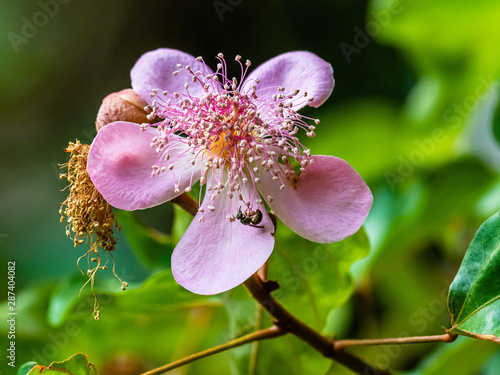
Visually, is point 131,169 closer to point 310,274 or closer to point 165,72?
point 165,72

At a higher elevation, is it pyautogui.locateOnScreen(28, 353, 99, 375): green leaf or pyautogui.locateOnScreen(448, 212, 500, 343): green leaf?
pyautogui.locateOnScreen(28, 353, 99, 375): green leaf

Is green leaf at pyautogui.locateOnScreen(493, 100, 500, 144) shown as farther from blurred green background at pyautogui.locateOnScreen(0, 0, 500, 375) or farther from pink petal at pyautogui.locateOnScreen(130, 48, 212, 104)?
pink petal at pyautogui.locateOnScreen(130, 48, 212, 104)

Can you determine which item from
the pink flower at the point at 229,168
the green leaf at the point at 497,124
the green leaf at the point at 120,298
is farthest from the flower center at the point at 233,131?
the green leaf at the point at 497,124

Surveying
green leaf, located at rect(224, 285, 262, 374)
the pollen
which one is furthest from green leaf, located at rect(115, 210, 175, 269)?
the pollen

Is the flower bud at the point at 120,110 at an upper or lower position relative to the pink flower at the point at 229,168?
upper

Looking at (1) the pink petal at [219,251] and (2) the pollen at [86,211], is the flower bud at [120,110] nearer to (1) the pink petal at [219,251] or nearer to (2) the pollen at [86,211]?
(2) the pollen at [86,211]

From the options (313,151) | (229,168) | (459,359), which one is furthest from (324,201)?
(313,151)
